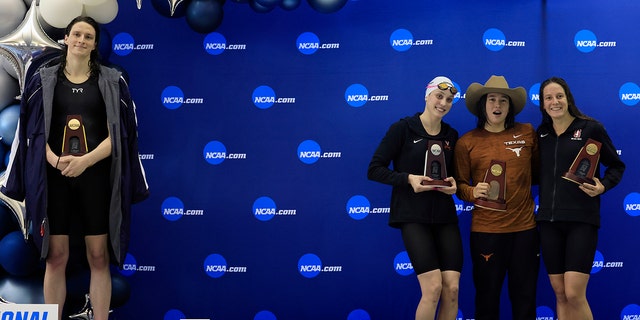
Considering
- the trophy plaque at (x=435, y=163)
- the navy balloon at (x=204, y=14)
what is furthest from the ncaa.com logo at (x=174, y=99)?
the trophy plaque at (x=435, y=163)

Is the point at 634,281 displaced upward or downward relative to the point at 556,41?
downward

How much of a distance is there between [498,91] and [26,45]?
9.52 ft

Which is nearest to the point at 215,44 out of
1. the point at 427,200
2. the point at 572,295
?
the point at 427,200

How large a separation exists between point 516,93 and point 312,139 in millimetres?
1556

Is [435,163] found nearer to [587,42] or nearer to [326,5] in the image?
[326,5]

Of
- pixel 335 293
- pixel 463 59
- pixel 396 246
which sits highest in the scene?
pixel 463 59

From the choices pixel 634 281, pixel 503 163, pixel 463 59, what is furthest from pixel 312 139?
pixel 634 281

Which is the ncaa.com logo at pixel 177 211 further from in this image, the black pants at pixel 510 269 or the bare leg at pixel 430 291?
the black pants at pixel 510 269

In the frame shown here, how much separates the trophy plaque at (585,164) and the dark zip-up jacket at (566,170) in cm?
5

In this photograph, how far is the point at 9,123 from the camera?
407 centimetres

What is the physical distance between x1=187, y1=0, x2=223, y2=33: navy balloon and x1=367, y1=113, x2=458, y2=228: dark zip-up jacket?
4.94ft

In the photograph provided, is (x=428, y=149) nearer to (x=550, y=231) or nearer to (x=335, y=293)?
(x=550, y=231)

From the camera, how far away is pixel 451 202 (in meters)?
3.98

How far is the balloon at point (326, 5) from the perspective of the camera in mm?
4668
